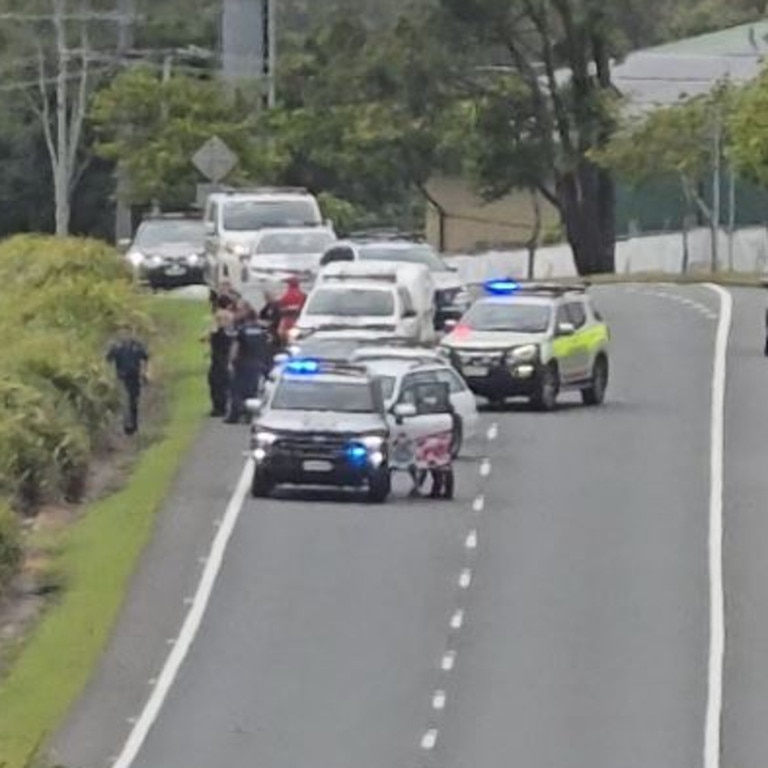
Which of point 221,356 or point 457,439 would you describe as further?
point 221,356

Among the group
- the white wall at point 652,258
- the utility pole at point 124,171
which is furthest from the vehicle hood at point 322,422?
the white wall at point 652,258

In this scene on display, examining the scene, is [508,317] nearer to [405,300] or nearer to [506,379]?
[506,379]

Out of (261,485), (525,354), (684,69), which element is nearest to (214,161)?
(525,354)

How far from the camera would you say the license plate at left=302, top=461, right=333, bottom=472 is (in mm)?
40188

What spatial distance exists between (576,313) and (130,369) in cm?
757

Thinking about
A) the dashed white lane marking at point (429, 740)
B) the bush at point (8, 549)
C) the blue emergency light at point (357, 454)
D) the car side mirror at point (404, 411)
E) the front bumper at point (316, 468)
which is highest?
the car side mirror at point (404, 411)

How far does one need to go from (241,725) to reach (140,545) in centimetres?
893

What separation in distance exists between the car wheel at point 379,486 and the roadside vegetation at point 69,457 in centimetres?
282

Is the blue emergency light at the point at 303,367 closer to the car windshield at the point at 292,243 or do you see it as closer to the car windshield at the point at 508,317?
the car windshield at the point at 508,317

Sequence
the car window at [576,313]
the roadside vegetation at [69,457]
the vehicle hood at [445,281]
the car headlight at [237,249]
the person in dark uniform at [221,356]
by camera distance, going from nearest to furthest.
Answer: the roadside vegetation at [69,457]
the person in dark uniform at [221,356]
the car window at [576,313]
the vehicle hood at [445,281]
the car headlight at [237,249]

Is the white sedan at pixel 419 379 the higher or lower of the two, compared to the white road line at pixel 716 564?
higher

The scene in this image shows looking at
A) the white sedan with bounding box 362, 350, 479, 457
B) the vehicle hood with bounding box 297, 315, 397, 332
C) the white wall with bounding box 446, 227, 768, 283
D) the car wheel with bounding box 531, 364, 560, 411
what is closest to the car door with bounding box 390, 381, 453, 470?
the white sedan with bounding box 362, 350, 479, 457

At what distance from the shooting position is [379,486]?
40312 millimetres

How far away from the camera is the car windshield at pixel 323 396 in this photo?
133ft
